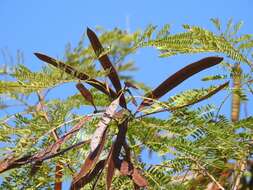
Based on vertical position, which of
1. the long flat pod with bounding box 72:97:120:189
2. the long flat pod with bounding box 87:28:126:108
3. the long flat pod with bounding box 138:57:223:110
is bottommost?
the long flat pod with bounding box 72:97:120:189

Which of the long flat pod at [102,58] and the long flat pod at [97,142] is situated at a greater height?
the long flat pod at [102,58]

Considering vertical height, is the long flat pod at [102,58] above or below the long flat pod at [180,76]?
above

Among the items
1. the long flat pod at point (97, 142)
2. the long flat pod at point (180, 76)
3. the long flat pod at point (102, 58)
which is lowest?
the long flat pod at point (97, 142)

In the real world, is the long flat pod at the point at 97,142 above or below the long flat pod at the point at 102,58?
below

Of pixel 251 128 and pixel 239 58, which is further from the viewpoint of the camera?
pixel 239 58

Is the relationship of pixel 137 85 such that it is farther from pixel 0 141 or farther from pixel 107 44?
pixel 0 141

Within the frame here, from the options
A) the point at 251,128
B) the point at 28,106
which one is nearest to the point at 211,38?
the point at 251,128

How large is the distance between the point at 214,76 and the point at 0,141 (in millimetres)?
613

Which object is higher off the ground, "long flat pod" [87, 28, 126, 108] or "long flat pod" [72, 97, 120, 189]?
"long flat pod" [87, 28, 126, 108]

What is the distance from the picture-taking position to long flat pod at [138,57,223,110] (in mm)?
1167

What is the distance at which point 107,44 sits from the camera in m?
1.16

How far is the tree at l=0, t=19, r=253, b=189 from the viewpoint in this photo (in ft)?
3.66

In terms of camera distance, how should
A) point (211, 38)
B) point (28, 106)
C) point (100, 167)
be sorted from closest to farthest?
point (100, 167) → point (28, 106) → point (211, 38)

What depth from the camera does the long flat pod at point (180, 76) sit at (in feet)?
3.83
